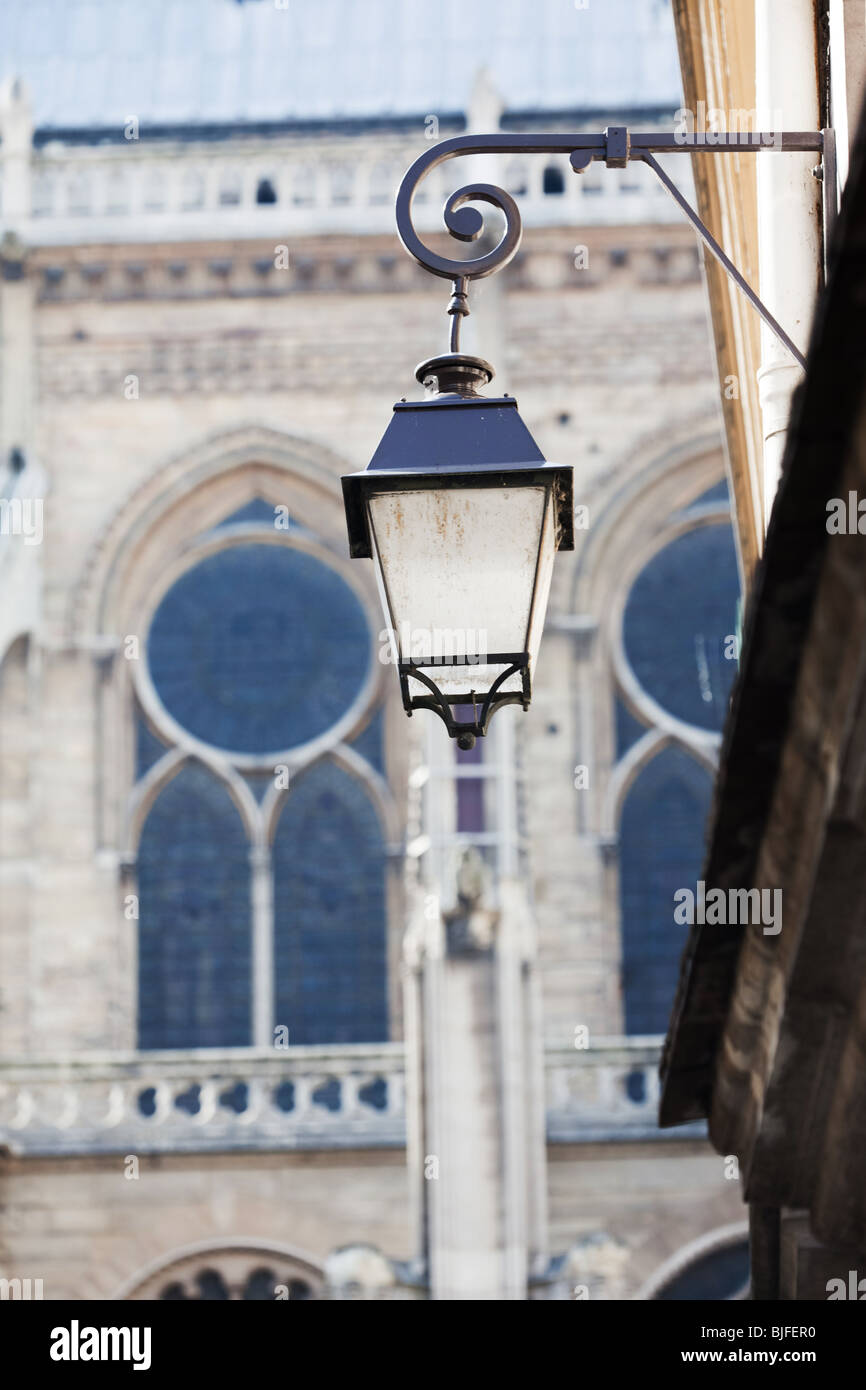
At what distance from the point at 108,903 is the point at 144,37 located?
8206mm

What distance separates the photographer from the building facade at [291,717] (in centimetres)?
1407

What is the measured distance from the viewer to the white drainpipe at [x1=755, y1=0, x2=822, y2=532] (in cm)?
484

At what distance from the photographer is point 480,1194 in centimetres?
1271

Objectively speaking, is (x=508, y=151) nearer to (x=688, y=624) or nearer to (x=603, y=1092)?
(x=603, y=1092)

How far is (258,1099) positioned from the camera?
14.1 meters

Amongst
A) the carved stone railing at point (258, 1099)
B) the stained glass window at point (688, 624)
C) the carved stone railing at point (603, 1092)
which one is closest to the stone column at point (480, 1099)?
the carved stone railing at point (603, 1092)

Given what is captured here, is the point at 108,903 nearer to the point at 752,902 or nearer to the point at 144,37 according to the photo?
the point at 144,37

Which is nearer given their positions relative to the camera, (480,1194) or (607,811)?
(480,1194)

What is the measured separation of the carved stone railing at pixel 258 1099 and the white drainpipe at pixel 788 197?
947cm

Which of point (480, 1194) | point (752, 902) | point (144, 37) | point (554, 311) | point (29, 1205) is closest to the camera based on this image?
point (752, 902)

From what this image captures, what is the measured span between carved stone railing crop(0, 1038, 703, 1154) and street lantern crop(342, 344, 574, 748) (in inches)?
413

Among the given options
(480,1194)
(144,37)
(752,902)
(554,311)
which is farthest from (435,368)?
(144,37)

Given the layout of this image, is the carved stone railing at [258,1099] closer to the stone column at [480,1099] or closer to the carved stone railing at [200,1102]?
the carved stone railing at [200,1102]

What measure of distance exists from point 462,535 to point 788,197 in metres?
1.65
